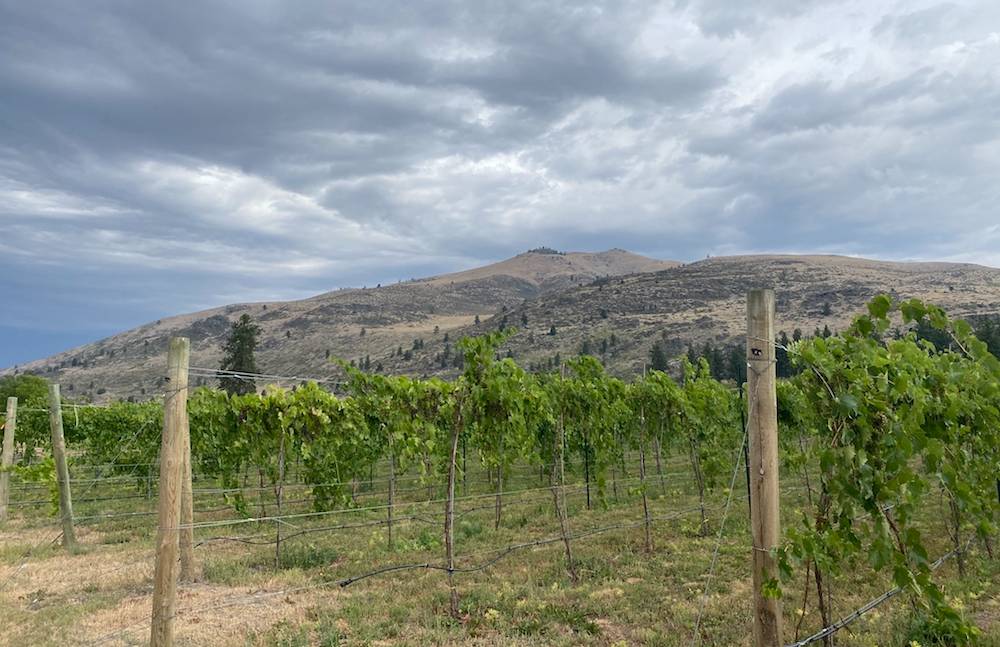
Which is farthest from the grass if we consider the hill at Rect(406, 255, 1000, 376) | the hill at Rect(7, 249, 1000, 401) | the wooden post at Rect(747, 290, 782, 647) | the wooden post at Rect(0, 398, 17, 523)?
the hill at Rect(406, 255, 1000, 376)

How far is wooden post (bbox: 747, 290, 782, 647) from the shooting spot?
10.1 feet

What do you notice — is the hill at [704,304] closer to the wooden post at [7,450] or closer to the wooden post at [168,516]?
the wooden post at [7,450]

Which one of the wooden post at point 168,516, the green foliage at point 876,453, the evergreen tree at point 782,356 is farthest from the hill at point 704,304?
the wooden post at point 168,516

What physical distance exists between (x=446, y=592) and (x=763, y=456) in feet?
16.3

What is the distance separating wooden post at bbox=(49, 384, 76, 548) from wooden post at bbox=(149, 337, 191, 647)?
6905 mm

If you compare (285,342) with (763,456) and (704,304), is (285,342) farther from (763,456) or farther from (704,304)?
(763,456)

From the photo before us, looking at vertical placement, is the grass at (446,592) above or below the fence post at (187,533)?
below

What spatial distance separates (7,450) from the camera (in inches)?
429

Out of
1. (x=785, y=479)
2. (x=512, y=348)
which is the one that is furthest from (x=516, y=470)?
(x=512, y=348)

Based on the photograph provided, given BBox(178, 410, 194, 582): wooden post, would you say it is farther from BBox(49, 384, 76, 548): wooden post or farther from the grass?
BBox(49, 384, 76, 548): wooden post

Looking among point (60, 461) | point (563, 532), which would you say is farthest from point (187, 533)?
point (563, 532)

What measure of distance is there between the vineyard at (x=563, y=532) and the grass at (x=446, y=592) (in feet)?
0.14

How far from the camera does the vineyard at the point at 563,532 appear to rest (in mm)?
3146

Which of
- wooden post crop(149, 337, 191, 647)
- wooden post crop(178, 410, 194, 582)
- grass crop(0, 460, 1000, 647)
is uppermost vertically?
wooden post crop(149, 337, 191, 647)
